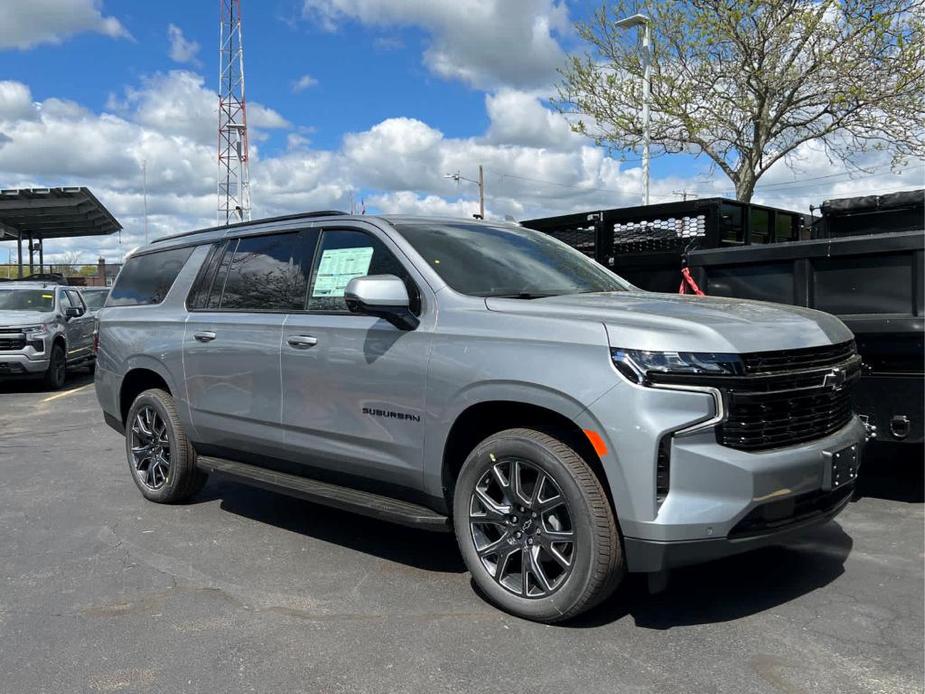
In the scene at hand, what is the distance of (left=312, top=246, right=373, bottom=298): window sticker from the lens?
4.41 meters

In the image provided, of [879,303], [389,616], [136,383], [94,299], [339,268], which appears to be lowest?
[389,616]

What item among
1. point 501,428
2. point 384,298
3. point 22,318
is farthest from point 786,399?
point 22,318

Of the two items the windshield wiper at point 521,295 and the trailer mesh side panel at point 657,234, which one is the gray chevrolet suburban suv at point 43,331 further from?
the windshield wiper at point 521,295

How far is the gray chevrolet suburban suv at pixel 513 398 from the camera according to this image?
312cm

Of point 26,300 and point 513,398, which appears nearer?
point 513,398

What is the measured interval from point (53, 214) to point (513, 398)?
26.7m

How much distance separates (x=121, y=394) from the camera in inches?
239

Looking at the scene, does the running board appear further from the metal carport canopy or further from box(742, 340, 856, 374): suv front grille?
the metal carport canopy

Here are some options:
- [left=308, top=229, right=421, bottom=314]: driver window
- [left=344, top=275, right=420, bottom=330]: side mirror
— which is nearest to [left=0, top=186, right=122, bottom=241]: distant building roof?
[left=308, top=229, right=421, bottom=314]: driver window

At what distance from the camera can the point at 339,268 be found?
4.53 metres

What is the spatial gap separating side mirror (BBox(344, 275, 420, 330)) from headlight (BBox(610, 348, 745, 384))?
1.23 meters

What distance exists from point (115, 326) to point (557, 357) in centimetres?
413

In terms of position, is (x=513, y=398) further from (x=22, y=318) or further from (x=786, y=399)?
(x=22, y=318)

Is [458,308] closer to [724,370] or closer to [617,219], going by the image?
[724,370]
